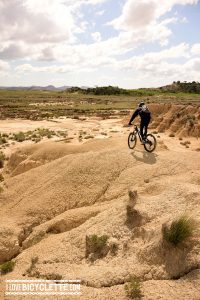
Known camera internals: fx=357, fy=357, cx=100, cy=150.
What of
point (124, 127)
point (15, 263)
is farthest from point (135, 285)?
point (124, 127)

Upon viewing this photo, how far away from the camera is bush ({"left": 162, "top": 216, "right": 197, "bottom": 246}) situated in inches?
294

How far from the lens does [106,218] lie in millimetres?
9461

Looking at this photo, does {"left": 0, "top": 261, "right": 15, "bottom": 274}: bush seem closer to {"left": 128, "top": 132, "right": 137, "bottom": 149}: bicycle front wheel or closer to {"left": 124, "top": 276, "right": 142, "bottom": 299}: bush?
{"left": 124, "top": 276, "right": 142, "bottom": 299}: bush

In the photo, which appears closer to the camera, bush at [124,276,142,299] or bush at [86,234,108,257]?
bush at [124,276,142,299]

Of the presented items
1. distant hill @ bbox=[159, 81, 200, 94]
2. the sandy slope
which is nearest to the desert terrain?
the sandy slope

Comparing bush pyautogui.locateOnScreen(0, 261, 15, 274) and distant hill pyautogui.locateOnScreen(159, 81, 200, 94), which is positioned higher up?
distant hill pyautogui.locateOnScreen(159, 81, 200, 94)

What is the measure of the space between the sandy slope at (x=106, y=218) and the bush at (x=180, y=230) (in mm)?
194

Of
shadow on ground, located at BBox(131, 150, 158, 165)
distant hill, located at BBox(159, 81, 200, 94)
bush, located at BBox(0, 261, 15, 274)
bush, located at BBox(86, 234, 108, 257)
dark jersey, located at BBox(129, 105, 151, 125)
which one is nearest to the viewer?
bush, located at BBox(86, 234, 108, 257)

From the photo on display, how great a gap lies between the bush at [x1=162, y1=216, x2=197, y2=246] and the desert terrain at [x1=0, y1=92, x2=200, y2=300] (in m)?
0.14

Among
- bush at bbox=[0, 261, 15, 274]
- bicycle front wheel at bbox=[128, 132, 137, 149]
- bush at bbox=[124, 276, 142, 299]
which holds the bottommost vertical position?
bush at bbox=[0, 261, 15, 274]

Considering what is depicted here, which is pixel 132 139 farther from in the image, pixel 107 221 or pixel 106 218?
pixel 107 221

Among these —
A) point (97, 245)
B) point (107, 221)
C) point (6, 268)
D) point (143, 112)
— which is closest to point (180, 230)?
point (97, 245)

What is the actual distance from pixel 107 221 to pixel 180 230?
2.36m

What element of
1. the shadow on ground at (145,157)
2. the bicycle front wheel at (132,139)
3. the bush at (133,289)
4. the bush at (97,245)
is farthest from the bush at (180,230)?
the bicycle front wheel at (132,139)
